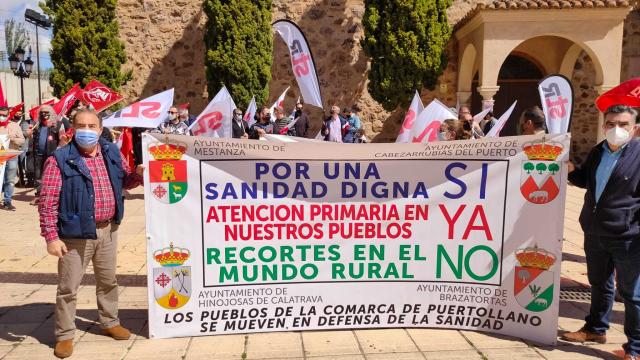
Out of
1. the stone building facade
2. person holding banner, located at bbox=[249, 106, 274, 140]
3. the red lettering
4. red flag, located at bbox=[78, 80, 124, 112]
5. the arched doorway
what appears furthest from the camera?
the arched doorway

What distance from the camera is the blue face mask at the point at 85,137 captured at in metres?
3.62

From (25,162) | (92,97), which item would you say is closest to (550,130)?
(92,97)

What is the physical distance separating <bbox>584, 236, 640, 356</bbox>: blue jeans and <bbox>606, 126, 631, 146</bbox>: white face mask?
2.24 ft

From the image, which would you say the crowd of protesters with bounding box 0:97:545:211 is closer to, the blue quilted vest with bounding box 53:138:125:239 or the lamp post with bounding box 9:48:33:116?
the blue quilted vest with bounding box 53:138:125:239

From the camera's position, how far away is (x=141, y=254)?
6367mm

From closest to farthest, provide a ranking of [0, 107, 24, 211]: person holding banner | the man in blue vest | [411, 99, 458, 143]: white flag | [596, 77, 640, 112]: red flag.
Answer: the man in blue vest → [596, 77, 640, 112]: red flag → [411, 99, 458, 143]: white flag → [0, 107, 24, 211]: person holding banner

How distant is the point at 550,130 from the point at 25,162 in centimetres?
1105

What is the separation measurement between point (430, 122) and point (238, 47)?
349 inches

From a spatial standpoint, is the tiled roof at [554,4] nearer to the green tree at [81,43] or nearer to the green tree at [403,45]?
the green tree at [403,45]

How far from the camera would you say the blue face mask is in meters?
3.62

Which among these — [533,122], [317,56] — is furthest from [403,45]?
[533,122]

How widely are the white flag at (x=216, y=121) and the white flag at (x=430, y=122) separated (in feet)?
7.89

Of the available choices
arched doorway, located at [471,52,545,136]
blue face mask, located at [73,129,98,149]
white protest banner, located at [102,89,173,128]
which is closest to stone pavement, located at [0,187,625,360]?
blue face mask, located at [73,129,98,149]

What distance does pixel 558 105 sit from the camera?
5867mm
